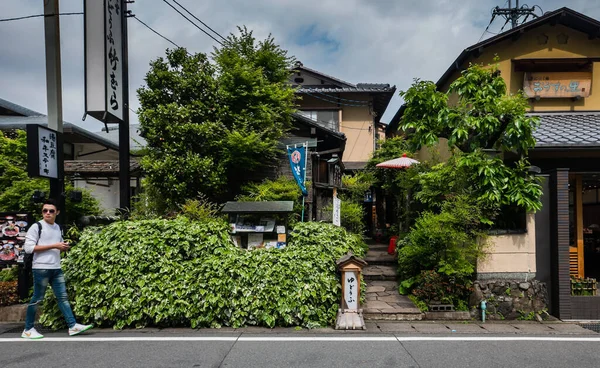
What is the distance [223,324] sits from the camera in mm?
6227

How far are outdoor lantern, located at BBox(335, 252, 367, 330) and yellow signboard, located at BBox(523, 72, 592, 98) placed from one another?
29.5ft

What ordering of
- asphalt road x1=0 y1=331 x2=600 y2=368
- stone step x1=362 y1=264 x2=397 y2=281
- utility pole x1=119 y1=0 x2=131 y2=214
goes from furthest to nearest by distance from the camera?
1. stone step x1=362 y1=264 x2=397 y2=281
2. utility pole x1=119 y1=0 x2=131 y2=214
3. asphalt road x1=0 y1=331 x2=600 y2=368

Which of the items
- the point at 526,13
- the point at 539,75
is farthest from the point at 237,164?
the point at 526,13

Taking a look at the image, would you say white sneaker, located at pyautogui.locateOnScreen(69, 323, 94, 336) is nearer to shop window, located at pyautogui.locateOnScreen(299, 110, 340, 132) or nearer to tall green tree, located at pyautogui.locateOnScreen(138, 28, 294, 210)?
tall green tree, located at pyautogui.locateOnScreen(138, 28, 294, 210)

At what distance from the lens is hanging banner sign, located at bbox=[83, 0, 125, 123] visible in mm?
7383

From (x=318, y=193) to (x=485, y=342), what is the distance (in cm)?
676

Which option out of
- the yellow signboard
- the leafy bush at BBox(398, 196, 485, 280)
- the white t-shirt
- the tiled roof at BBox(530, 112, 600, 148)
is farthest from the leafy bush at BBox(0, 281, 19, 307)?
the yellow signboard

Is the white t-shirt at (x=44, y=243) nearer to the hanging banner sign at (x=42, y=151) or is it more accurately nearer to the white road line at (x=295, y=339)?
the white road line at (x=295, y=339)

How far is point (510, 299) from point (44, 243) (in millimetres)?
8669

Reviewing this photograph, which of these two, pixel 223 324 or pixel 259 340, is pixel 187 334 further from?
pixel 259 340

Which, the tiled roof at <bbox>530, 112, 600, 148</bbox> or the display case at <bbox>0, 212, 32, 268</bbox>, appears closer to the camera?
the display case at <bbox>0, 212, 32, 268</bbox>

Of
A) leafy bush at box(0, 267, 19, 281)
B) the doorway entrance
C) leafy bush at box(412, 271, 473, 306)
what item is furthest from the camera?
the doorway entrance

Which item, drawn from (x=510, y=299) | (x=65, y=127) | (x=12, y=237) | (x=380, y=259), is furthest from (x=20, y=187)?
(x=510, y=299)

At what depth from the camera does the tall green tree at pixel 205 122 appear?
932cm
